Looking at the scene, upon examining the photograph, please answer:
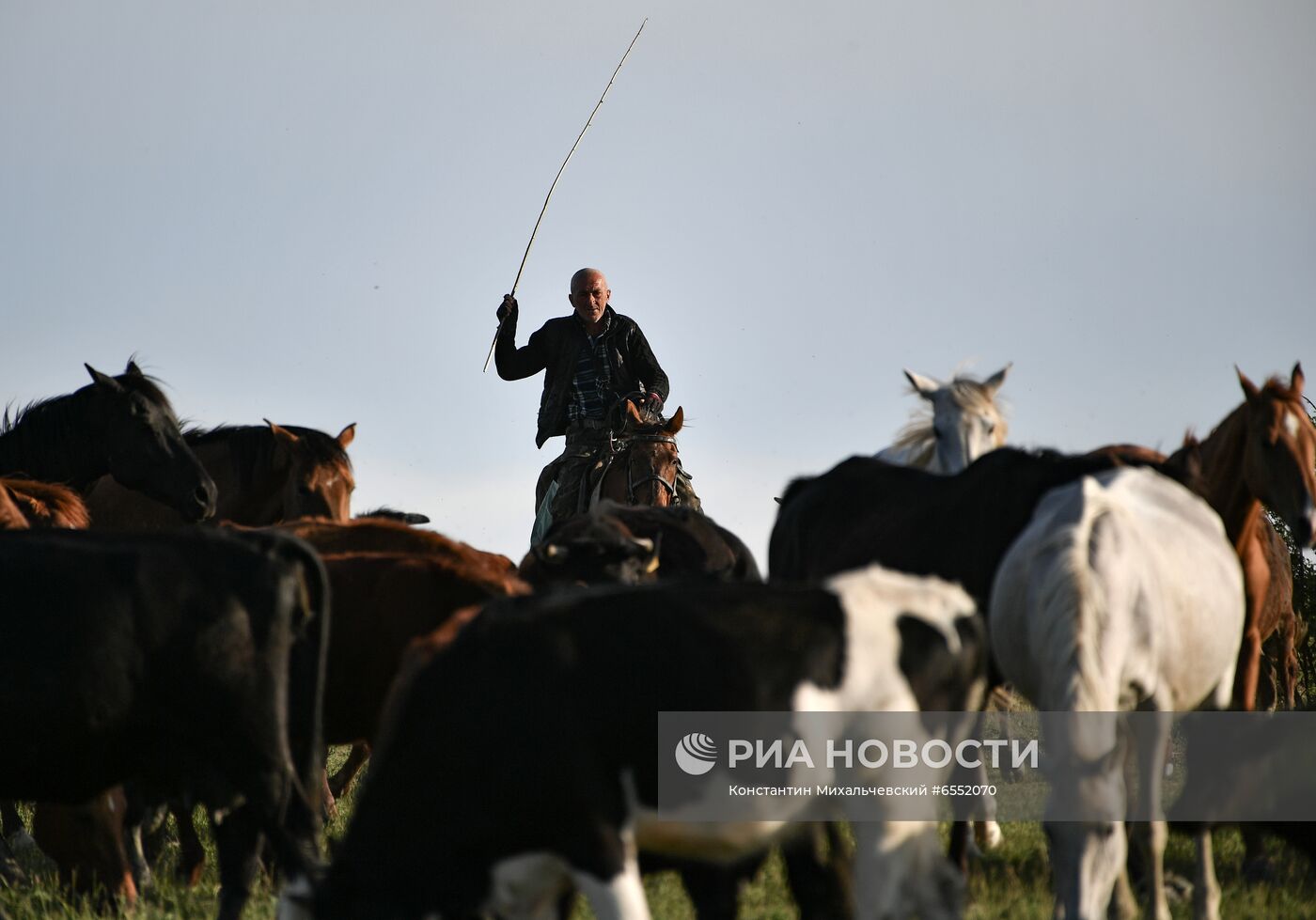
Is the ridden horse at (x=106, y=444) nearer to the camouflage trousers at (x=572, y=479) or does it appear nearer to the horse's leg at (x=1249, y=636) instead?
the camouflage trousers at (x=572, y=479)

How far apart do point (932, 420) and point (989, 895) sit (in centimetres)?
359

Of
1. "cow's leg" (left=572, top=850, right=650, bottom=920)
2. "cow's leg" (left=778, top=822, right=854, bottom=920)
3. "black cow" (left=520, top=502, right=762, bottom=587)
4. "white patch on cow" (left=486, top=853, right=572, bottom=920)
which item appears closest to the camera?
"cow's leg" (left=572, top=850, right=650, bottom=920)

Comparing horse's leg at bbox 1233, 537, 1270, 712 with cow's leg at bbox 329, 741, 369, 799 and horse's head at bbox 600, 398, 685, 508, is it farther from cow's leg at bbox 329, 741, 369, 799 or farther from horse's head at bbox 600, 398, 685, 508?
cow's leg at bbox 329, 741, 369, 799

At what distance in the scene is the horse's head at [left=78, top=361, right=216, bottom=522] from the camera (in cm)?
995

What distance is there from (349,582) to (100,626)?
1.68 m

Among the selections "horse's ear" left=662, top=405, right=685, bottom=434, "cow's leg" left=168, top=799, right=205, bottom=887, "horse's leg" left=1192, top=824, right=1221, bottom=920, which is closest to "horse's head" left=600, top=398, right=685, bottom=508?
"horse's ear" left=662, top=405, right=685, bottom=434

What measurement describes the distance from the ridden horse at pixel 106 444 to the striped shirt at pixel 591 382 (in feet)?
9.66

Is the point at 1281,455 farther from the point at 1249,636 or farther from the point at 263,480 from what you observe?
the point at 263,480

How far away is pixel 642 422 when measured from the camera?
36.4 feet

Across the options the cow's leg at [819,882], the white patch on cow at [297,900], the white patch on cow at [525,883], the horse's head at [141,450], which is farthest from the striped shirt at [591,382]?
the white patch on cow at [525,883]

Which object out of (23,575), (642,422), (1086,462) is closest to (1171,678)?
(1086,462)

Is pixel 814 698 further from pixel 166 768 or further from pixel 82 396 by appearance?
pixel 82 396

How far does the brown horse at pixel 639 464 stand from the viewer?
426 inches

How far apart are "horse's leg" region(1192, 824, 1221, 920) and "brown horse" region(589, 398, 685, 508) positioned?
551 centimetres
